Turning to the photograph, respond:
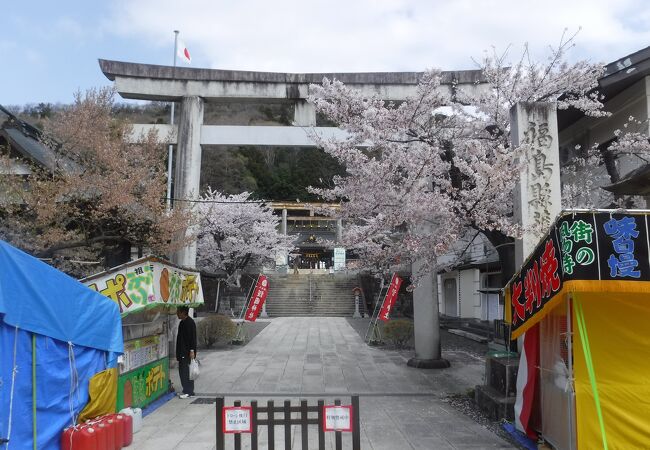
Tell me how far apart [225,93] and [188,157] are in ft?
7.47

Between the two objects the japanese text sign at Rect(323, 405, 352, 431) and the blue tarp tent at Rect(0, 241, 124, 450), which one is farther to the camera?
the blue tarp tent at Rect(0, 241, 124, 450)

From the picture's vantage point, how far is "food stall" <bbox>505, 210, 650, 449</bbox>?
Result: 4.77 metres

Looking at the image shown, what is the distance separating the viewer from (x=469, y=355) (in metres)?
15.7

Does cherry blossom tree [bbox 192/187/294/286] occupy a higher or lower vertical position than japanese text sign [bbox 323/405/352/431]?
higher

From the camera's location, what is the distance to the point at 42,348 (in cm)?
562

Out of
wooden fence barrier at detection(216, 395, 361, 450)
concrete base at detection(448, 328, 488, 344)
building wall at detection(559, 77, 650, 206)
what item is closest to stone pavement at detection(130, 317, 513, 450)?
wooden fence barrier at detection(216, 395, 361, 450)

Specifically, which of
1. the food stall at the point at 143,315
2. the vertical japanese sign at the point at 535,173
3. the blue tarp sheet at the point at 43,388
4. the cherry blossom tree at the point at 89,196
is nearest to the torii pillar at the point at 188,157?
the cherry blossom tree at the point at 89,196

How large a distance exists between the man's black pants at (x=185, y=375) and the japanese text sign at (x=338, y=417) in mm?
5871

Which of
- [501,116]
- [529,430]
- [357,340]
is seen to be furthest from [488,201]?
[357,340]

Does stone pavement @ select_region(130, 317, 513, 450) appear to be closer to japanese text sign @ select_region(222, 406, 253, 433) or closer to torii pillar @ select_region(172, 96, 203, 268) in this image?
japanese text sign @ select_region(222, 406, 253, 433)

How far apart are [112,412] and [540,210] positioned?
718cm

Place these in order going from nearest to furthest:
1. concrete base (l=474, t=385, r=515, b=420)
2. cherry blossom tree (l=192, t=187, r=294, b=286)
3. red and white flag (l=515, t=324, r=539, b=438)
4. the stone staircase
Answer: red and white flag (l=515, t=324, r=539, b=438), concrete base (l=474, t=385, r=515, b=420), cherry blossom tree (l=192, t=187, r=294, b=286), the stone staircase

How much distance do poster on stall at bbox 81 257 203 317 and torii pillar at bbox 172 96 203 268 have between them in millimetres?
4762

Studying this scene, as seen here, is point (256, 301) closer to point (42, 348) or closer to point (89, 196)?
point (89, 196)
